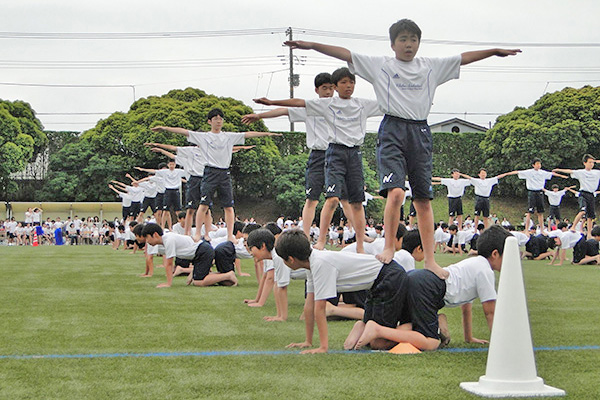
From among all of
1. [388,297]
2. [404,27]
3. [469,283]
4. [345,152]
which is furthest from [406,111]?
[345,152]

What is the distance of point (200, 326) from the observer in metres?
8.46

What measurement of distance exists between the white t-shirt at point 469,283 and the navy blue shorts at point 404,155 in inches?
36.9

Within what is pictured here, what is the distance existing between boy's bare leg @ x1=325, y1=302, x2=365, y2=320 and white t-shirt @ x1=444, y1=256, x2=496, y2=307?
2.08 meters

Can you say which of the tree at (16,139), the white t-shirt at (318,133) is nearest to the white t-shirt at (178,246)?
the white t-shirt at (318,133)

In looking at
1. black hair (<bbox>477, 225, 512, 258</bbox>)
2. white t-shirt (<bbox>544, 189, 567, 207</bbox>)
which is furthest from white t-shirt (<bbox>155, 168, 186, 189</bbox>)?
black hair (<bbox>477, 225, 512, 258</bbox>)

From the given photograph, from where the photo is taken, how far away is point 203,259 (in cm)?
1356

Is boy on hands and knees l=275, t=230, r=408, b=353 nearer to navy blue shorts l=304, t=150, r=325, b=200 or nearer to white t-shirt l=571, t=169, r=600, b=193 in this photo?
navy blue shorts l=304, t=150, r=325, b=200

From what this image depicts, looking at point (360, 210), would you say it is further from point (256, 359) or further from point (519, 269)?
point (519, 269)

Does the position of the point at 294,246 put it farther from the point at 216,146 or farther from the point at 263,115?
the point at 216,146

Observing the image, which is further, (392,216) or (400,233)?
(400,233)

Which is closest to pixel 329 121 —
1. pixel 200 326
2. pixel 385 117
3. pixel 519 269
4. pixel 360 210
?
pixel 360 210

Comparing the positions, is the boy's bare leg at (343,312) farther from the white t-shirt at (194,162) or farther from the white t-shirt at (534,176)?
the white t-shirt at (534,176)

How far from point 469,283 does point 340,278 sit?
121 centimetres

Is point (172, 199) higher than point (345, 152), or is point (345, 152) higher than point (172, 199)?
point (345, 152)
